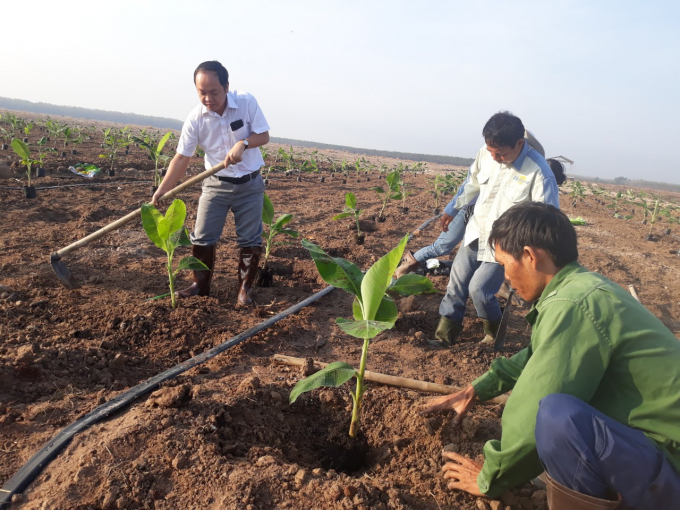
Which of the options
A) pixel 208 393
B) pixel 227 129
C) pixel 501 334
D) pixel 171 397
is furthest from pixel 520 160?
pixel 171 397

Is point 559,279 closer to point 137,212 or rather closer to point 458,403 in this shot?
point 458,403

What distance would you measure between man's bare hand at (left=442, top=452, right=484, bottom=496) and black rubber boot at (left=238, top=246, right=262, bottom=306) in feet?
7.71

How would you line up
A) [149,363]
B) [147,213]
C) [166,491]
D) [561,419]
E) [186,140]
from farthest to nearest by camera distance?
[186,140] < [147,213] < [149,363] < [166,491] < [561,419]

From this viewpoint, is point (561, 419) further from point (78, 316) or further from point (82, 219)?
point (82, 219)

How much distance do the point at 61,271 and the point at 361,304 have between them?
280 cm

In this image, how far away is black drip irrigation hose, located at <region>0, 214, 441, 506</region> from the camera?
5.63 ft

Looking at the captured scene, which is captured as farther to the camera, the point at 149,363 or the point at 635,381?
the point at 149,363

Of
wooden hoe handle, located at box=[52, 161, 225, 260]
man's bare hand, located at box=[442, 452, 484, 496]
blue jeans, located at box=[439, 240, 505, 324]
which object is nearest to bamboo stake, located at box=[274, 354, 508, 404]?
man's bare hand, located at box=[442, 452, 484, 496]

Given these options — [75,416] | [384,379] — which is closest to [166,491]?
[75,416]

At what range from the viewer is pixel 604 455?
53.1 inches

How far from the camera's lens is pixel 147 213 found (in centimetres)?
329

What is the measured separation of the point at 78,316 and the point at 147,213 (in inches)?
36.4

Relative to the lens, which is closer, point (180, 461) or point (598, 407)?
point (598, 407)

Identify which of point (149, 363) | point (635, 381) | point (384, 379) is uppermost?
point (635, 381)
